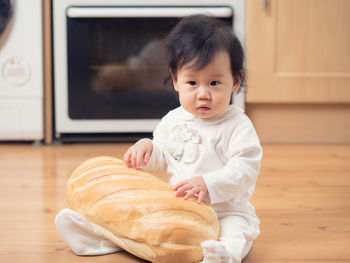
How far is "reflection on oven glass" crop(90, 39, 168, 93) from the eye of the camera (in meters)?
2.10

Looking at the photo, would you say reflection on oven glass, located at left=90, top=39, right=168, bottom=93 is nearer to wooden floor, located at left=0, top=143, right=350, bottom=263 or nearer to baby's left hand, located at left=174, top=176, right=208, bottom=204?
wooden floor, located at left=0, top=143, right=350, bottom=263

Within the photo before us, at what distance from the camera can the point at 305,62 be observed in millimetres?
2096

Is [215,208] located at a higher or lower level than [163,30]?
lower

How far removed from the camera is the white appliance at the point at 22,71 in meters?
2.07

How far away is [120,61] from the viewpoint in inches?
82.6

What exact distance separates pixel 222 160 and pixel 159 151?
0.14 meters

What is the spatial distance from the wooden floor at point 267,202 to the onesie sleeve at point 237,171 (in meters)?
0.13

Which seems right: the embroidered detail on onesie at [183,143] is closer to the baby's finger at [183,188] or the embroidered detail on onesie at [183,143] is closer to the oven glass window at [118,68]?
the baby's finger at [183,188]

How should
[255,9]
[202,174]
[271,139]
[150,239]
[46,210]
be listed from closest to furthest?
1. [150,239]
2. [202,174]
3. [46,210]
4. [255,9]
5. [271,139]

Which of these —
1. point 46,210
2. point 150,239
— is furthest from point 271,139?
point 150,239

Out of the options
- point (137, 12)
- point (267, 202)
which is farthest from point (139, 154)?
point (137, 12)

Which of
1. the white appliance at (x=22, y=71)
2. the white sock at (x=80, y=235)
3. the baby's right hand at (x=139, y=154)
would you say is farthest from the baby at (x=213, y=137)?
the white appliance at (x=22, y=71)

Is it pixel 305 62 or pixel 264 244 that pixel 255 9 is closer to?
pixel 305 62

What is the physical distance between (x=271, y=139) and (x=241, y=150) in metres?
1.33
